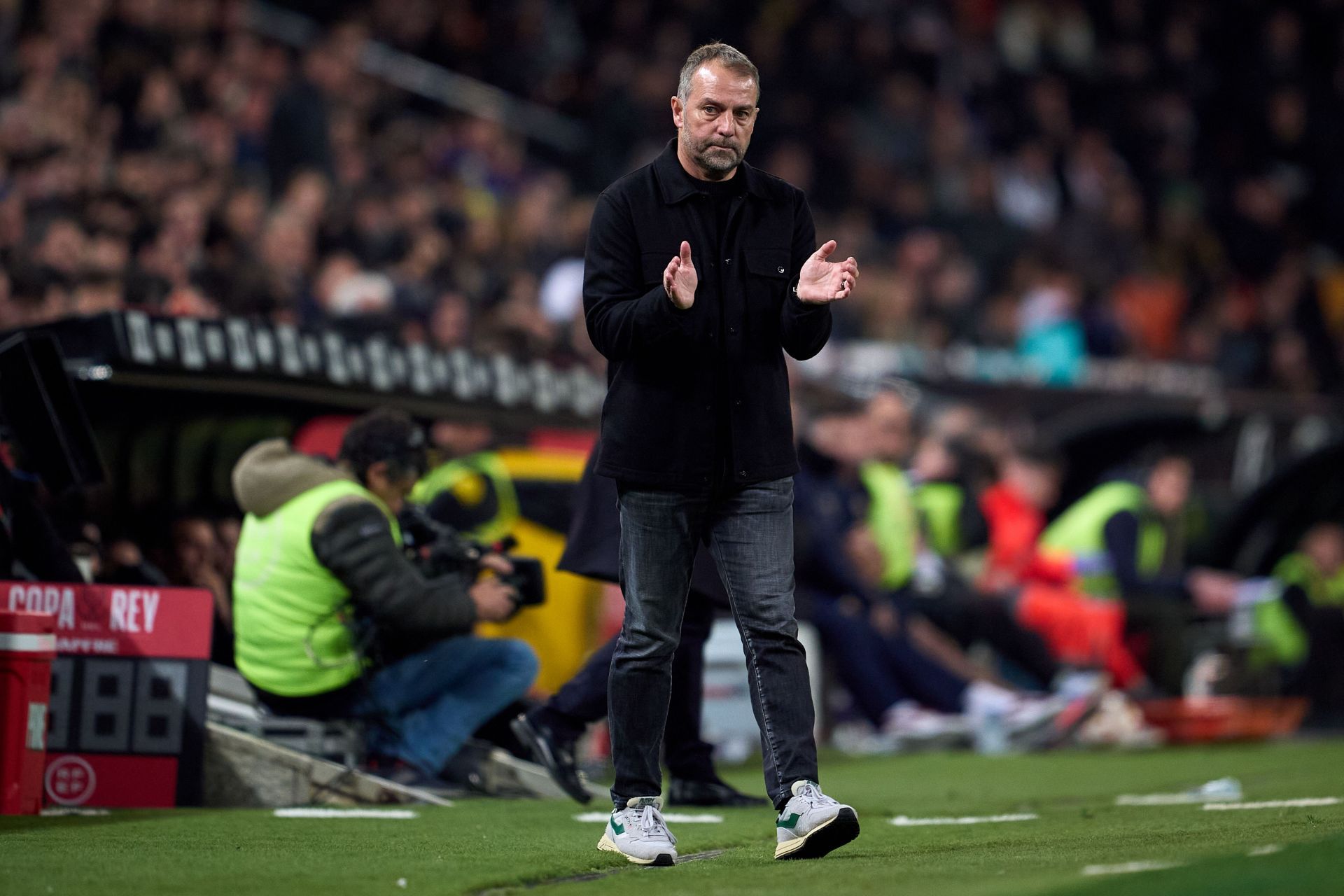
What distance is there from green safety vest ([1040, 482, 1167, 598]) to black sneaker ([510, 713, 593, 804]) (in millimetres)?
6043

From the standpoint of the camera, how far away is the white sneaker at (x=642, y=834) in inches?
204

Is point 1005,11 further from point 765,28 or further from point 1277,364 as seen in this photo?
point 1277,364

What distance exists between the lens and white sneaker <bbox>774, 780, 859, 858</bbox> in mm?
5047

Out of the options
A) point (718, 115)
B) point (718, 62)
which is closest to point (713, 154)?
point (718, 115)

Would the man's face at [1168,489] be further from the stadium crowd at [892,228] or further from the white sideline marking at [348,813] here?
the white sideline marking at [348,813]

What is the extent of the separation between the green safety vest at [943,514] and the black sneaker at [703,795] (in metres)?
5.50

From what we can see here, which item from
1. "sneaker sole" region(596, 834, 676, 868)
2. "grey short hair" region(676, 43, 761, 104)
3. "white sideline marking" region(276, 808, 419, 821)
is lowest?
"white sideline marking" region(276, 808, 419, 821)

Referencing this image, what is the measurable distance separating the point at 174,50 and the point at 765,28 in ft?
25.1

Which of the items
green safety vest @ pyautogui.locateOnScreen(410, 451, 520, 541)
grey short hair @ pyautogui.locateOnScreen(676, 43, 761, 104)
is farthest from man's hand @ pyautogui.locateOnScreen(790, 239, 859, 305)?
green safety vest @ pyautogui.locateOnScreen(410, 451, 520, 541)

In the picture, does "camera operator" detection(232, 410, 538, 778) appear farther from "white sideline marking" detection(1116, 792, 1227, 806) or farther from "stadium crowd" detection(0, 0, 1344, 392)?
"white sideline marking" detection(1116, 792, 1227, 806)

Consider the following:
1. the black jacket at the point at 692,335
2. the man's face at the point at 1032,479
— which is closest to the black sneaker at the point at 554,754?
the black jacket at the point at 692,335

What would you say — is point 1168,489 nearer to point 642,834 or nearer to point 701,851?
point 701,851

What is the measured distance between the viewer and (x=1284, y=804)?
6.80 m

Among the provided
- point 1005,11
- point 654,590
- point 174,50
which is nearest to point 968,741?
point 654,590
